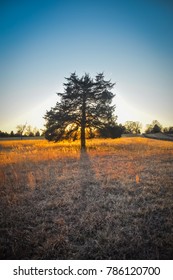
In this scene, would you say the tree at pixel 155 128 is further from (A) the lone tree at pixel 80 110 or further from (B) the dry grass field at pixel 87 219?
(B) the dry grass field at pixel 87 219

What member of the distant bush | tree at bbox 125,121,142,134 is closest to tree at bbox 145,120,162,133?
tree at bbox 125,121,142,134

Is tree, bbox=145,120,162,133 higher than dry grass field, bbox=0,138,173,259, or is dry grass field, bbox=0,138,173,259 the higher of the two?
tree, bbox=145,120,162,133

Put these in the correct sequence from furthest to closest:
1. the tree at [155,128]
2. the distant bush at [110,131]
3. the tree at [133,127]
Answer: the tree at [133,127] < the tree at [155,128] < the distant bush at [110,131]

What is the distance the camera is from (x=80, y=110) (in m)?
19.7

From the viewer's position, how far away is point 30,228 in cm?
338

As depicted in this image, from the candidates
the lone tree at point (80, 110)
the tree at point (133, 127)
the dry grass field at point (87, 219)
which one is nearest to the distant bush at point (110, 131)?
the lone tree at point (80, 110)

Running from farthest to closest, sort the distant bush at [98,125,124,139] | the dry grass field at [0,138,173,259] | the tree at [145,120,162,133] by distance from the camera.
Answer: the tree at [145,120,162,133], the distant bush at [98,125,124,139], the dry grass field at [0,138,173,259]

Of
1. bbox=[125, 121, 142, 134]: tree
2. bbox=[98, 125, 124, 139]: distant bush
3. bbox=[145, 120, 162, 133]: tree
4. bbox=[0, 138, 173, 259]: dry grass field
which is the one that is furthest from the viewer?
bbox=[125, 121, 142, 134]: tree

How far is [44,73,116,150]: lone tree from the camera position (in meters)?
19.2

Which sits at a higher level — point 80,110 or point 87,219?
point 80,110

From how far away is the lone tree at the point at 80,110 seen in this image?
19.2 meters

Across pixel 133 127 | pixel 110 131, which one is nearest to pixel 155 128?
pixel 133 127

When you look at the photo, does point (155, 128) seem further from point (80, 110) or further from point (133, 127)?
point (80, 110)

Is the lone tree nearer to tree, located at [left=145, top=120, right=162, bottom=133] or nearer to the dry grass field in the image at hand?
the dry grass field
